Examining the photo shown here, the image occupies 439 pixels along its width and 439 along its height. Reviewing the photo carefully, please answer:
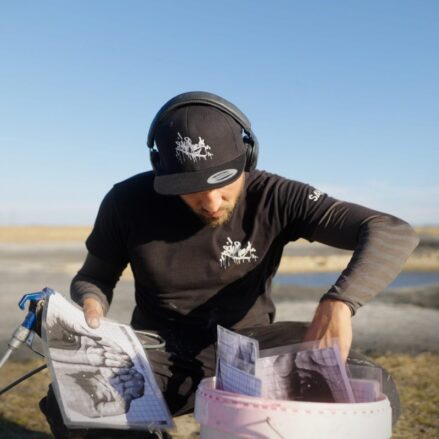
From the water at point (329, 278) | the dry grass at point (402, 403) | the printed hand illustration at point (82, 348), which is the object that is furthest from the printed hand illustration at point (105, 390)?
A: the water at point (329, 278)

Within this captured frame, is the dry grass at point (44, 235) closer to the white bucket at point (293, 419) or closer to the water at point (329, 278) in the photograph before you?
the water at point (329, 278)

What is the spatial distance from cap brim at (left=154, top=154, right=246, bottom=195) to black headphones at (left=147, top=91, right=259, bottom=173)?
0.14m

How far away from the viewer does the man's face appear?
2316mm

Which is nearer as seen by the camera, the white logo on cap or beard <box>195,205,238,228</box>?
the white logo on cap

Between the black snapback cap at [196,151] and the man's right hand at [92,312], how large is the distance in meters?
0.52

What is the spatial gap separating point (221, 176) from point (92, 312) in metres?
0.69

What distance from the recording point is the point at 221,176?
87.3 inches

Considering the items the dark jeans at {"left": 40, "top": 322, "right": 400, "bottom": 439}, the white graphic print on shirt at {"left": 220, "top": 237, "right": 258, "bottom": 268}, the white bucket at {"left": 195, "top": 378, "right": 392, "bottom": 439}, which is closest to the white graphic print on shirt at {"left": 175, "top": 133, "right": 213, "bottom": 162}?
the white graphic print on shirt at {"left": 220, "top": 237, "right": 258, "bottom": 268}

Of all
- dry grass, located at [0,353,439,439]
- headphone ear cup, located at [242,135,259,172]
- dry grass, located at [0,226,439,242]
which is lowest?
dry grass, located at [0,226,439,242]

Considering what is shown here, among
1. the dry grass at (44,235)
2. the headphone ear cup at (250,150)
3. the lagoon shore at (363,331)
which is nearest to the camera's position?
the headphone ear cup at (250,150)

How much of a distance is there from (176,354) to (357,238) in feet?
2.87

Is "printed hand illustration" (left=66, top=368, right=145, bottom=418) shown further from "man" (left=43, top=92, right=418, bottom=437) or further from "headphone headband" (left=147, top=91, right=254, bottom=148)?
"headphone headband" (left=147, top=91, right=254, bottom=148)

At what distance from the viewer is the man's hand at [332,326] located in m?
1.75

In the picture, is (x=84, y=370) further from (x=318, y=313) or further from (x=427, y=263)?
(x=427, y=263)
